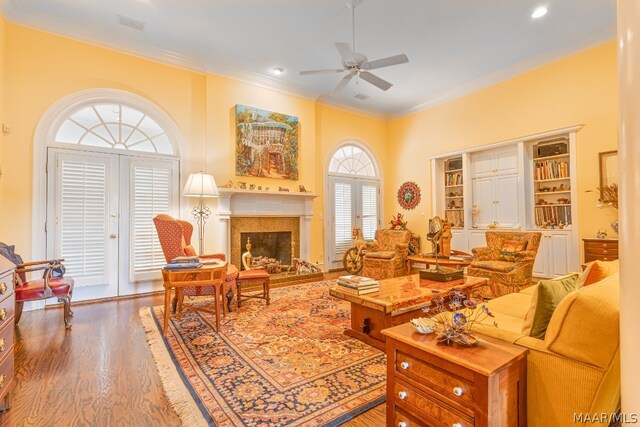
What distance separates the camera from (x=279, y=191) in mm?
5660

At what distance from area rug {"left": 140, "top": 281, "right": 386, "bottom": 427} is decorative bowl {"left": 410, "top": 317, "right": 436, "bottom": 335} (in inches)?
26.0

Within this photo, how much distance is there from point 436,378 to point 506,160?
564 cm

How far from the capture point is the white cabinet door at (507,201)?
553 centimetres

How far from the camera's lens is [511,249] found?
4.36 meters

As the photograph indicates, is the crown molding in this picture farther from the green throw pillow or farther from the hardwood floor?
the hardwood floor

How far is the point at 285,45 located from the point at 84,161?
3.40m

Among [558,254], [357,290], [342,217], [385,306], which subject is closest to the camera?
[385,306]

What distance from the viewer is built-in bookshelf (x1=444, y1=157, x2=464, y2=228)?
6.50 m

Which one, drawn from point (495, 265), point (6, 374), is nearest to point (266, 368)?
point (6, 374)

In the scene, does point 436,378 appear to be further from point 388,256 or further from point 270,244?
point 270,244

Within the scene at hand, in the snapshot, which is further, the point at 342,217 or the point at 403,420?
the point at 342,217

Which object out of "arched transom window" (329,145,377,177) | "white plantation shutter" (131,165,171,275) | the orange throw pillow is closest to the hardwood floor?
"white plantation shutter" (131,165,171,275)

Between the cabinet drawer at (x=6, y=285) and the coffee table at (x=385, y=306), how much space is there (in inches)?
90.4

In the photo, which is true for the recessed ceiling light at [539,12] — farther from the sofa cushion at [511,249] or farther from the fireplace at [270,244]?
the fireplace at [270,244]
